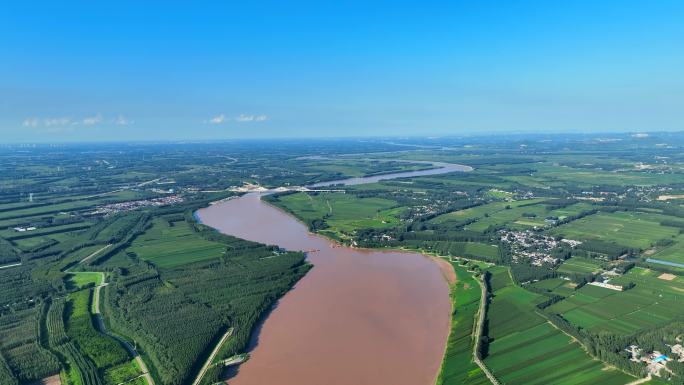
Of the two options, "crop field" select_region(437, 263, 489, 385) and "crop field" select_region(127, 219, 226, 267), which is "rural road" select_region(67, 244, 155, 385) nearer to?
"crop field" select_region(127, 219, 226, 267)

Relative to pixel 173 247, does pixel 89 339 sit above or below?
below

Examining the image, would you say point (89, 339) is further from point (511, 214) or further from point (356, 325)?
point (511, 214)

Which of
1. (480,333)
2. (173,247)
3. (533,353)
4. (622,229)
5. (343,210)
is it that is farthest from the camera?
(343,210)

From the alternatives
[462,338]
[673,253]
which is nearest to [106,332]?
[462,338]

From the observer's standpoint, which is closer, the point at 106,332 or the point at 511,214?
the point at 106,332

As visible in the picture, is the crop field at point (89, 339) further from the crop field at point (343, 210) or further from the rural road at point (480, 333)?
the crop field at point (343, 210)

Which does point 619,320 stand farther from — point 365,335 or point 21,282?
point 21,282

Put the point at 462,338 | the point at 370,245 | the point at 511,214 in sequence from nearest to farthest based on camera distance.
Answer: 1. the point at 462,338
2. the point at 370,245
3. the point at 511,214
